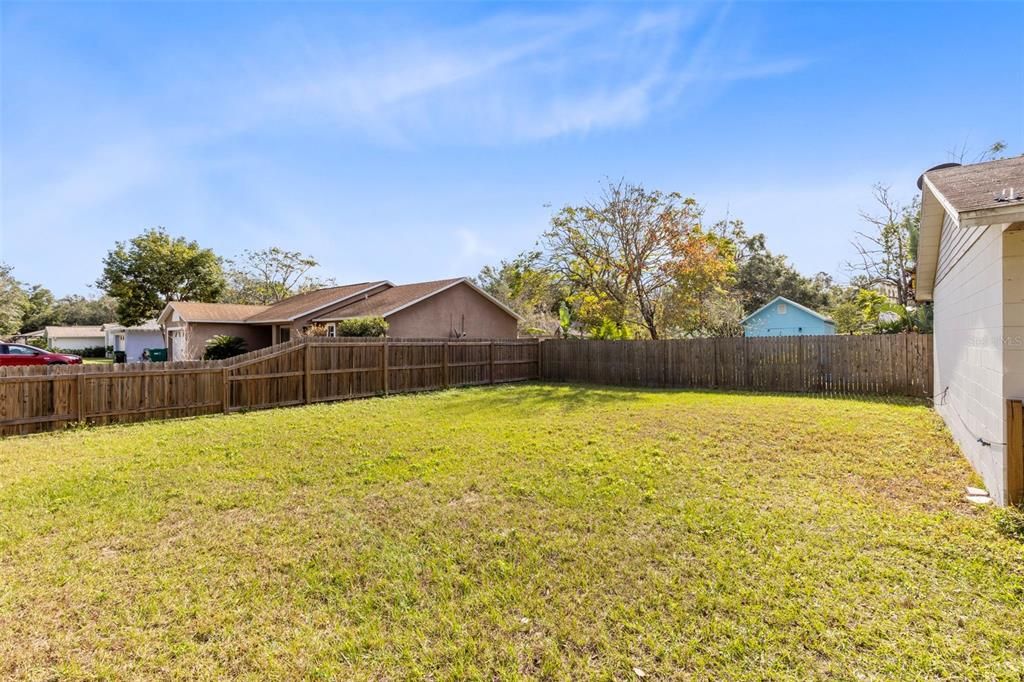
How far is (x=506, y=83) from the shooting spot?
11.5m

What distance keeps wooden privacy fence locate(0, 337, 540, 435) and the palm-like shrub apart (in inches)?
462

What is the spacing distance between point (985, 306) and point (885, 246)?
22.9 metres

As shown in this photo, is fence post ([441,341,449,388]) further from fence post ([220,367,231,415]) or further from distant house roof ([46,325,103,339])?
distant house roof ([46,325,103,339])

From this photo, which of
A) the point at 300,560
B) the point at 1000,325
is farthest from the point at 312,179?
the point at 1000,325

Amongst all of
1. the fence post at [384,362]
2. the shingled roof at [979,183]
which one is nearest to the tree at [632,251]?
the fence post at [384,362]

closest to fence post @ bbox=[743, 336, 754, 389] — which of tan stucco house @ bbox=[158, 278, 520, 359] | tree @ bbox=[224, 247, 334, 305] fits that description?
tan stucco house @ bbox=[158, 278, 520, 359]

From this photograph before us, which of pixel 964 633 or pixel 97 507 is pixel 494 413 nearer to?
pixel 97 507

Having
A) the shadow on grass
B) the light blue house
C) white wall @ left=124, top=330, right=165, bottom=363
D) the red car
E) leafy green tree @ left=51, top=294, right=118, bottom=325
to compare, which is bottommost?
the shadow on grass

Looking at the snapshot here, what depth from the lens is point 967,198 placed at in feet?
14.2

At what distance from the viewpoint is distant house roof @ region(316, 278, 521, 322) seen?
61.7ft

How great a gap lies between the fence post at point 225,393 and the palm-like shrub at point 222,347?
1240 cm

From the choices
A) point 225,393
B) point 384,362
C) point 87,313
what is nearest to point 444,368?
point 384,362

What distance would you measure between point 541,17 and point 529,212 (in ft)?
38.3

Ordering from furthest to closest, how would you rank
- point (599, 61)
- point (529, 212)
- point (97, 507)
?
point (529, 212) → point (599, 61) → point (97, 507)
